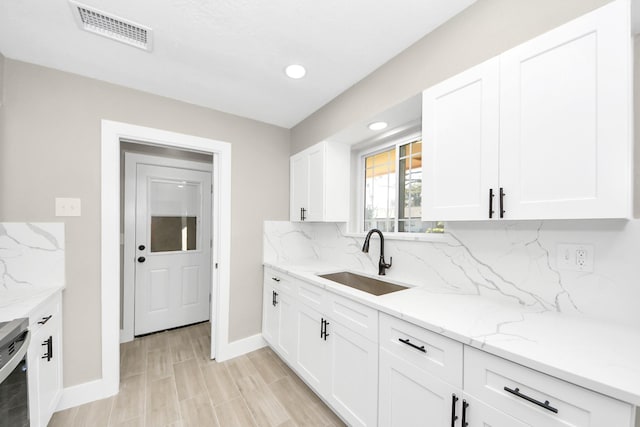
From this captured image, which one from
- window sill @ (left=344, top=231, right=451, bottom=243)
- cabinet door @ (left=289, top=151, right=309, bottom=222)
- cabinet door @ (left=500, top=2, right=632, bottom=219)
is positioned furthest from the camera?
cabinet door @ (left=289, top=151, right=309, bottom=222)

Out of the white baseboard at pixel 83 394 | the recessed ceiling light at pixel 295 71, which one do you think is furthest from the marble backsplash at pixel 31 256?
the recessed ceiling light at pixel 295 71

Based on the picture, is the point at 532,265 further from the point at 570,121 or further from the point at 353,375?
the point at 353,375

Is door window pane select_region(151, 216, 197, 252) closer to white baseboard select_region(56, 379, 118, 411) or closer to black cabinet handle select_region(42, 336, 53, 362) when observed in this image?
white baseboard select_region(56, 379, 118, 411)

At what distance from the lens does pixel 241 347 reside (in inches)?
102

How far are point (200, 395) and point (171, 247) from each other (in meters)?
1.80

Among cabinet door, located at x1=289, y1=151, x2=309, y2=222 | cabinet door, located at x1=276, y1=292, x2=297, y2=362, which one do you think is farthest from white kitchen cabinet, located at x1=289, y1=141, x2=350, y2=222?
cabinet door, located at x1=276, y1=292, x2=297, y2=362

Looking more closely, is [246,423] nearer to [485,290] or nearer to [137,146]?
[485,290]

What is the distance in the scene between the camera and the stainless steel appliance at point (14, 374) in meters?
1.02

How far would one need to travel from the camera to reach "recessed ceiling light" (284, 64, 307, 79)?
71.5 inches

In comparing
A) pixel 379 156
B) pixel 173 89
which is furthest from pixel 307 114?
pixel 173 89

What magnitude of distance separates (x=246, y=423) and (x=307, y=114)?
2638 mm

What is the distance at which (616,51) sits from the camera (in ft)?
2.84

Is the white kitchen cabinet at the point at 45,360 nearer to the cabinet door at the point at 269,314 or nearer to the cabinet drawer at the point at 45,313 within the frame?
the cabinet drawer at the point at 45,313

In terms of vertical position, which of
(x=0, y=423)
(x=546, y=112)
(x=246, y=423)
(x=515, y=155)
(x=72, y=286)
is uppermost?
(x=546, y=112)
